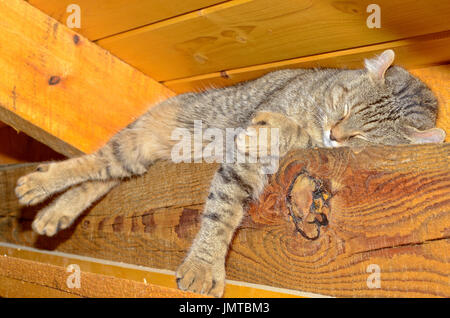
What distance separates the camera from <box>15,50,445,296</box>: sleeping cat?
1.48 m

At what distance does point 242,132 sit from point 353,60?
553 mm

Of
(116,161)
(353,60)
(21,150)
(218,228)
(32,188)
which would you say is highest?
(353,60)

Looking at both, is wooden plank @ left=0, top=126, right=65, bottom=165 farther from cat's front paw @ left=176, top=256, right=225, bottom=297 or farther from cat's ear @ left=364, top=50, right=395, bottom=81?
cat's ear @ left=364, top=50, right=395, bottom=81

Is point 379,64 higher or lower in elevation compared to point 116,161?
higher

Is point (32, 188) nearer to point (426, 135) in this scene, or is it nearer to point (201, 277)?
point (201, 277)

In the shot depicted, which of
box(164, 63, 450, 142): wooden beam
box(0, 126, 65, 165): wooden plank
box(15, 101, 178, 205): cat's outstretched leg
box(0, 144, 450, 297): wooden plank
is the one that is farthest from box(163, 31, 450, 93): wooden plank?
box(0, 126, 65, 165): wooden plank

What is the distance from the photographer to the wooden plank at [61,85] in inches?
71.1

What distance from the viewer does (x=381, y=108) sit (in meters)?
1.65

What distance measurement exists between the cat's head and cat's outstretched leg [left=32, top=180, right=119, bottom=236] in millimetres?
1047

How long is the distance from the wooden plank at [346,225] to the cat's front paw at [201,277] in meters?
0.07

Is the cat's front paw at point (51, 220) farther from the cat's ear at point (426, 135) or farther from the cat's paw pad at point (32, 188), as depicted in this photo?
the cat's ear at point (426, 135)

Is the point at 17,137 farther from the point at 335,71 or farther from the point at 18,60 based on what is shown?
the point at 335,71

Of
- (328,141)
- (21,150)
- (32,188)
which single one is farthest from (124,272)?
(21,150)
